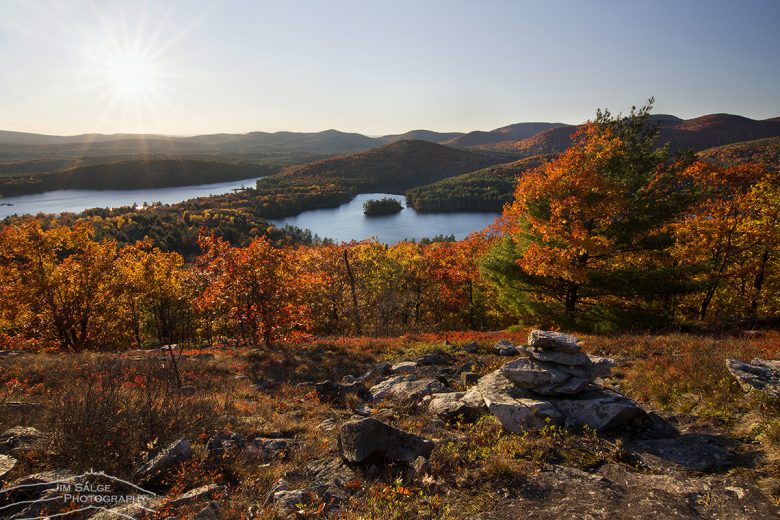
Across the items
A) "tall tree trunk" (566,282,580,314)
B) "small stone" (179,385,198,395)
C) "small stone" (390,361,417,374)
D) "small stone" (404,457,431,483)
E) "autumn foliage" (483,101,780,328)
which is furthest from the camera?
"tall tree trunk" (566,282,580,314)

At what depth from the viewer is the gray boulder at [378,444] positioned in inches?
291

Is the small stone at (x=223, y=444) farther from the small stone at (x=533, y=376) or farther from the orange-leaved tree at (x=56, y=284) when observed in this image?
the orange-leaved tree at (x=56, y=284)

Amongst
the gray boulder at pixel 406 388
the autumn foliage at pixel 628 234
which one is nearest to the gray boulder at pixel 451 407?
the gray boulder at pixel 406 388

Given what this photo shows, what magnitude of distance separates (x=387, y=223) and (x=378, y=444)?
14578cm

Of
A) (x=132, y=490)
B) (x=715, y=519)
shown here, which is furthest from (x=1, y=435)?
(x=715, y=519)

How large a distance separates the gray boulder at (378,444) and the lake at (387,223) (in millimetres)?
112901

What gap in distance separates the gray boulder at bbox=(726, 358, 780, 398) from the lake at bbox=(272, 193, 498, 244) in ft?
365

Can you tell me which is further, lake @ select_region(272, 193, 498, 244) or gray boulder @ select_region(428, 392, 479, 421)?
lake @ select_region(272, 193, 498, 244)

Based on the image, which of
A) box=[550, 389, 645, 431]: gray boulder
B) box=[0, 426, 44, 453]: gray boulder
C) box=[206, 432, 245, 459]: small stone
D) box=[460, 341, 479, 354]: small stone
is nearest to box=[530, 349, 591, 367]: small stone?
box=[550, 389, 645, 431]: gray boulder

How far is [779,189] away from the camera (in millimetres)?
22859

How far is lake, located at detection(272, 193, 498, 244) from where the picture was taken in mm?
132625

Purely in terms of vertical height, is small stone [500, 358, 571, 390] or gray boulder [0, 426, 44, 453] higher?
gray boulder [0, 426, 44, 453]

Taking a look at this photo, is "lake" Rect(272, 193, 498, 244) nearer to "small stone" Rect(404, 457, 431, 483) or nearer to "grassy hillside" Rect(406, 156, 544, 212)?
"grassy hillside" Rect(406, 156, 544, 212)

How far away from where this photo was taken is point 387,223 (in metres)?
152
